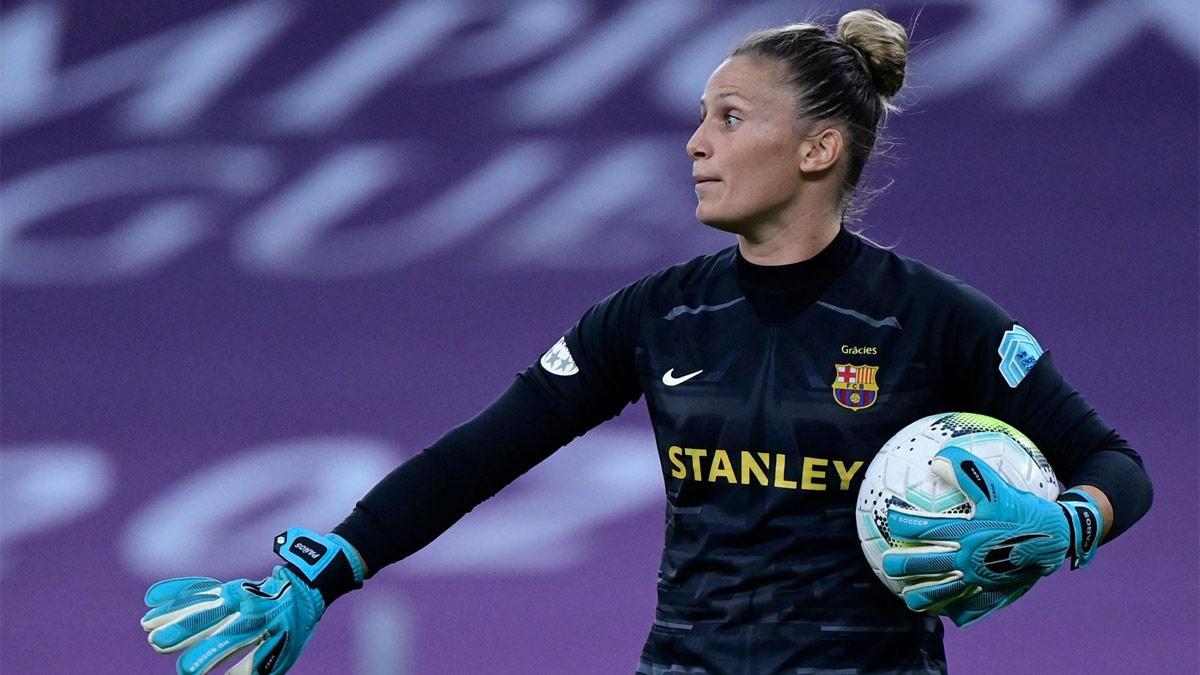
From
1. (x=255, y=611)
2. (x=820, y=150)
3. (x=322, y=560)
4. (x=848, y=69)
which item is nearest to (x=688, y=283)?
(x=820, y=150)

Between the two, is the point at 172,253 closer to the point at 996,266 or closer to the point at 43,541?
the point at 43,541

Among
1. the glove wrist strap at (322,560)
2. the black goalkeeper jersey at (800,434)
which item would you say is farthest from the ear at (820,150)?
the glove wrist strap at (322,560)

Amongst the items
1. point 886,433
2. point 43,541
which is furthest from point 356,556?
point 43,541

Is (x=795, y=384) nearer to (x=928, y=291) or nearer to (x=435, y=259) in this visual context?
(x=928, y=291)

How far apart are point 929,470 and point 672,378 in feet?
1.31

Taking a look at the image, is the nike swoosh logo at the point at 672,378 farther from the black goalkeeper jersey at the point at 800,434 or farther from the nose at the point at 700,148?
the nose at the point at 700,148

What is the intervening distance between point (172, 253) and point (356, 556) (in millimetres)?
2481

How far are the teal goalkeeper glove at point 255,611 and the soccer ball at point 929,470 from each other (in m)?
0.69

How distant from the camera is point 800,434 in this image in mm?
2172

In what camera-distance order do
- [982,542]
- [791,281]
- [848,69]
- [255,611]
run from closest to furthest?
[982,542], [255,611], [791,281], [848,69]

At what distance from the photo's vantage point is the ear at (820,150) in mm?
2336

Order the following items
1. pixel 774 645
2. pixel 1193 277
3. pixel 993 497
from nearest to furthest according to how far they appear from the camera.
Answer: pixel 993 497
pixel 774 645
pixel 1193 277

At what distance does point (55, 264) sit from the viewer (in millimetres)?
4535

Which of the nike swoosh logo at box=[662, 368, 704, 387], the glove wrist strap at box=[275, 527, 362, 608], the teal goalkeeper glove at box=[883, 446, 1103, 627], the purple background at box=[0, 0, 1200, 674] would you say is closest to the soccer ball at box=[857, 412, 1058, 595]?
the teal goalkeeper glove at box=[883, 446, 1103, 627]
